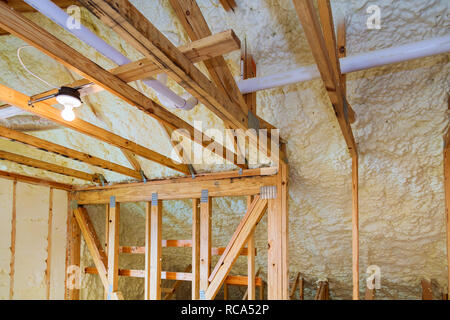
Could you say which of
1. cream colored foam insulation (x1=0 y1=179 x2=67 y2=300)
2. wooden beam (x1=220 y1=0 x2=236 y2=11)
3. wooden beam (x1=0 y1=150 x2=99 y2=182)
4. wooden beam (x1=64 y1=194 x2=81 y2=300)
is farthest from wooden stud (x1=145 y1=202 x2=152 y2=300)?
wooden beam (x1=220 y1=0 x2=236 y2=11)

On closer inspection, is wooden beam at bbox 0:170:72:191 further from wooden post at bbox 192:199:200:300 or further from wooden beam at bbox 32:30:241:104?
wooden beam at bbox 32:30:241:104

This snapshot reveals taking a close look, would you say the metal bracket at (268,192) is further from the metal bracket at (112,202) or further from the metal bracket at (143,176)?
the metal bracket at (112,202)

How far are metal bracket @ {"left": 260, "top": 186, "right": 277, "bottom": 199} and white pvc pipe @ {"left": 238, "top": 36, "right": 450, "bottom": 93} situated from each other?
1283 mm

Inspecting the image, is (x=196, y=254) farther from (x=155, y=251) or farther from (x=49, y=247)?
(x=49, y=247)

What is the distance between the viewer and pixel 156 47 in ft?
3.80

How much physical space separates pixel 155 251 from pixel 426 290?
2.76m

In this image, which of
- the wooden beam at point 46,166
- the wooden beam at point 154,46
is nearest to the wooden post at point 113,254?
the wooden beam at point 46,166

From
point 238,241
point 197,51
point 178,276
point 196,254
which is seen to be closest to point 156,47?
point 197,51

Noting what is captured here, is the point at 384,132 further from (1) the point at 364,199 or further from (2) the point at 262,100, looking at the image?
(2) the point at 262,100

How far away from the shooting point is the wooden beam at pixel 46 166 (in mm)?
3146

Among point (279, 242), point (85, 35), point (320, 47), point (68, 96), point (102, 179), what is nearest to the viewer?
point (320, 47)

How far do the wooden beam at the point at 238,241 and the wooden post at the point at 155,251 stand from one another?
26.9 inches

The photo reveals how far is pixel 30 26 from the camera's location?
1171 mm
